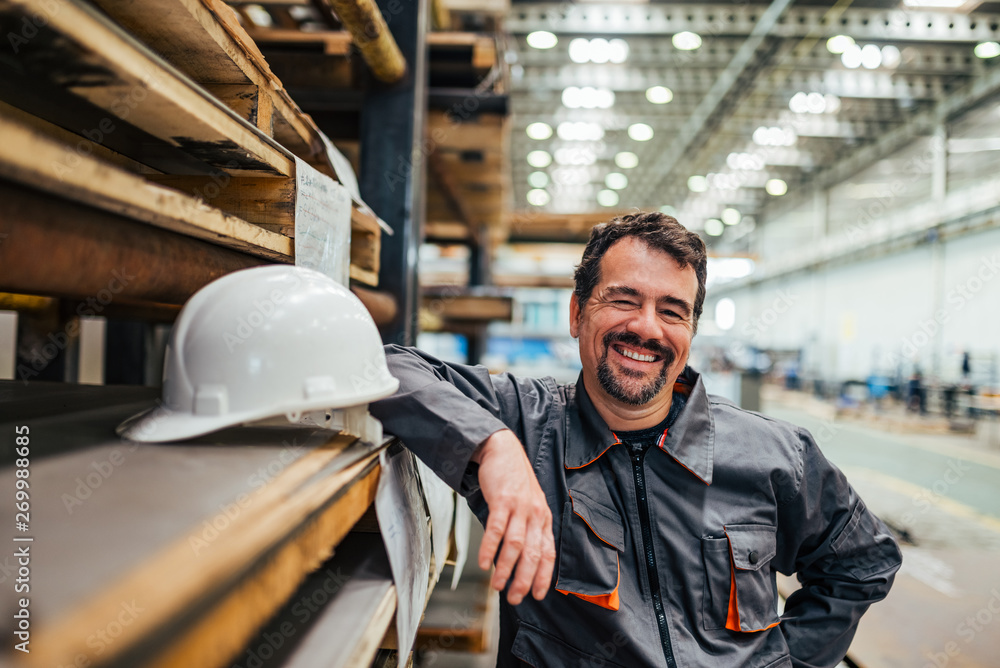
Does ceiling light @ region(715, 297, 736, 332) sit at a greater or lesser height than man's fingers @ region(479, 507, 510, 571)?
greater

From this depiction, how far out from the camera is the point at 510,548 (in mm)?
1124

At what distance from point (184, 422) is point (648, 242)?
→ 4.54ft

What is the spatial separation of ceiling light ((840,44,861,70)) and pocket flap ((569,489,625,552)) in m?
10.2

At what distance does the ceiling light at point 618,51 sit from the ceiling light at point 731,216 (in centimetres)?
1261

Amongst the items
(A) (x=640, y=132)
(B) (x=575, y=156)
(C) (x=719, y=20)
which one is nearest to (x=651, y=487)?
(C) (x=719, y=20)

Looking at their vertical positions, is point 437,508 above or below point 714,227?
below

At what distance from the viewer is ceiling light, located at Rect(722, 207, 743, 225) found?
20433 mm

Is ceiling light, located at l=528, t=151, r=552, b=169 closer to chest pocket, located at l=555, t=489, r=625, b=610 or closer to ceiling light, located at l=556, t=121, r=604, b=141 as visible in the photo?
ceiling light, located at l=556, t=121, r=604, b=141

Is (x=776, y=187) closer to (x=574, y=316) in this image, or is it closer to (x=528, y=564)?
(x=574, y=316)

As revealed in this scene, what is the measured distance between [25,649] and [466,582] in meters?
3.39

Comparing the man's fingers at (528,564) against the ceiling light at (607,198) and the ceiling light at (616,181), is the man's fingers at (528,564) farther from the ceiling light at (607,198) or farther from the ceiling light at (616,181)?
the ceiling light at (607,198)

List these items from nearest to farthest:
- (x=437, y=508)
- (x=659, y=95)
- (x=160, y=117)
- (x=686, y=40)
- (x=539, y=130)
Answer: (x=160, y=117), (x=437, y=508), (x=686, y=40), (x=659, y=95), (x=539, y=130)

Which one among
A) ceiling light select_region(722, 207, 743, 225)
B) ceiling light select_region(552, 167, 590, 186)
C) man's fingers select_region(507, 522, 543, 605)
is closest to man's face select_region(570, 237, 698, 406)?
man's fingers select_region(507, 522, 543, 605)

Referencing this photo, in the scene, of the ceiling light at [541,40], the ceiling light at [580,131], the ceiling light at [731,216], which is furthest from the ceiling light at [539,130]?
the ceiling light at [731,216]
